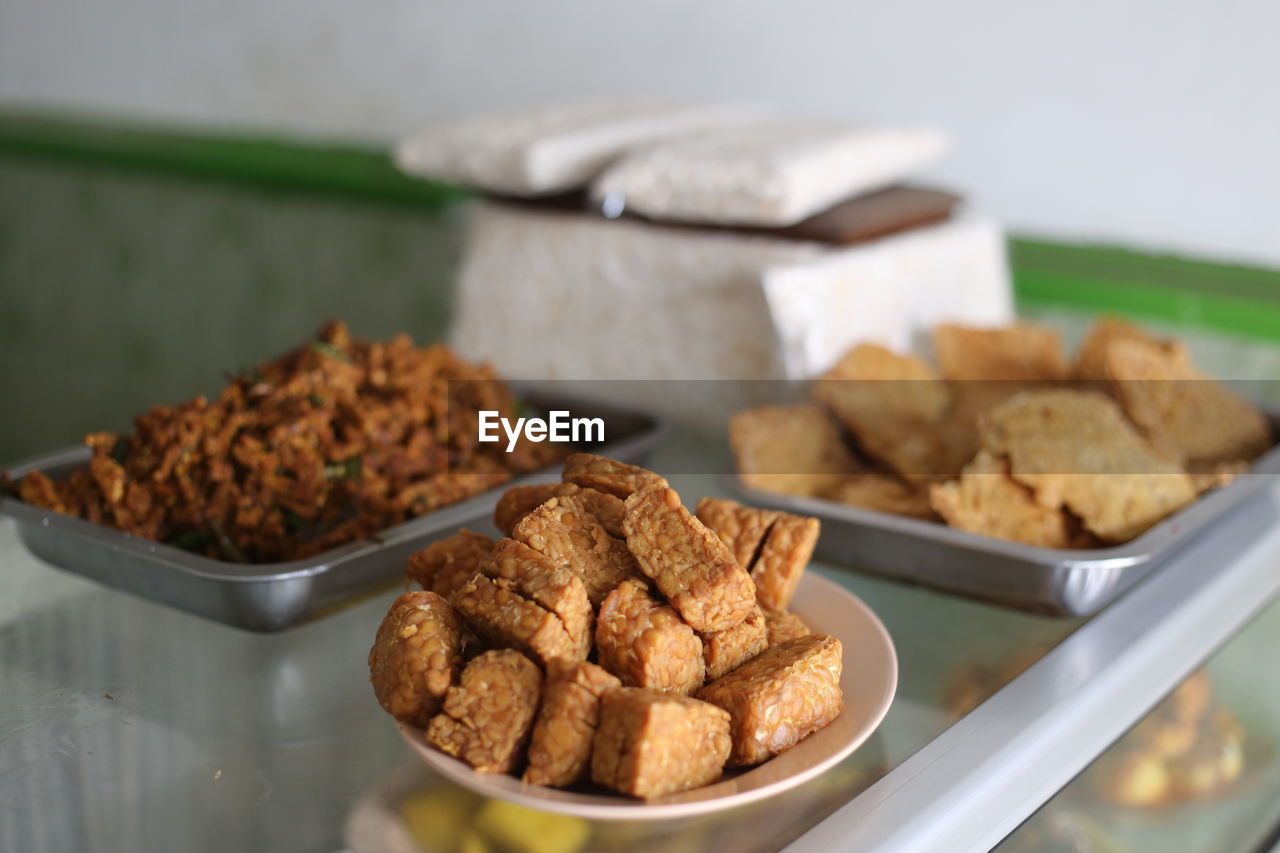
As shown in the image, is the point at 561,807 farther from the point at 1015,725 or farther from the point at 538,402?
the point at 538,402

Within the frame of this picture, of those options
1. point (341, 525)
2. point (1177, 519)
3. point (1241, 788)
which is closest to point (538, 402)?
point (341, 525)

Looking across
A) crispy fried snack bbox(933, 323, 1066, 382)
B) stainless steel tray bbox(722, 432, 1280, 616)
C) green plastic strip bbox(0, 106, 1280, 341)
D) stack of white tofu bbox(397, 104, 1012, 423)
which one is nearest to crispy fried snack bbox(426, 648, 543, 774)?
stainless steel tray bbox(722, 432, 1280, 616)

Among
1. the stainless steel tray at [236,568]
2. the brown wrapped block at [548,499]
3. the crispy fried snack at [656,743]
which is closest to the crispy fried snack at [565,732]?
the crispy fried snack at [656,743]

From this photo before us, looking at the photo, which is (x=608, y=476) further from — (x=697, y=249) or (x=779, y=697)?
(x=697, y=249)

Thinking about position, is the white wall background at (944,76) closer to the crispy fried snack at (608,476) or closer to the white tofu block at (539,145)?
the white tofu block at (539,145)

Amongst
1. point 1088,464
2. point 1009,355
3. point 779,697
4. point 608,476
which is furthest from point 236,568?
point 1009,355

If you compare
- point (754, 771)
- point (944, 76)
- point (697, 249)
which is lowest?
point (754, 771)
